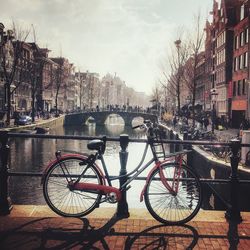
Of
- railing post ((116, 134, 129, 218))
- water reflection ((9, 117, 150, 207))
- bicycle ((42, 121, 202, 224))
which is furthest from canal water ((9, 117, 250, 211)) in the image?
railing post ((116, 134, 129, 218))

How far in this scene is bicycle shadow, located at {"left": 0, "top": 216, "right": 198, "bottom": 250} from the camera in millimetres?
4125

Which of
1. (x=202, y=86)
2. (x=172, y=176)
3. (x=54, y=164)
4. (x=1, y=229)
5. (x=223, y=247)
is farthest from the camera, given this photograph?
(x=202, y=86)

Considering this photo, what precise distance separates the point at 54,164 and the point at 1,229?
0.99m

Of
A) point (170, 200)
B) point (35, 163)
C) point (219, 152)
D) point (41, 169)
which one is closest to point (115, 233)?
point (170, 200)

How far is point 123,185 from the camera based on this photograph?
5.07m

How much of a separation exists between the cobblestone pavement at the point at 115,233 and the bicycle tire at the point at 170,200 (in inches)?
5.0

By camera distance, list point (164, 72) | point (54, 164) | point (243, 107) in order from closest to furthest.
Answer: point (54, 164) → point (243, 107) → point (164, 72)

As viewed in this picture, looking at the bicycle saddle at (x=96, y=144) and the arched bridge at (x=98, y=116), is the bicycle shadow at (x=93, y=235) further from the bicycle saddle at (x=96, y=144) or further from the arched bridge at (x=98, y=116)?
the arched bridge at (x=98, y=116)

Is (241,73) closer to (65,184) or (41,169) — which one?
(41,169)

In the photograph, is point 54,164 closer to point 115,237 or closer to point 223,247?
Result: point 115,237

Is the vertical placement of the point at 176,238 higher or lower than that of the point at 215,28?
lower

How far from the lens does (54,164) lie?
498 cm

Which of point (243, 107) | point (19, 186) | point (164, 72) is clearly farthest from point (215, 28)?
point (19, 186)

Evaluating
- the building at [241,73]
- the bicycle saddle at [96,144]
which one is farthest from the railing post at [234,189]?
the building at [241,73]
